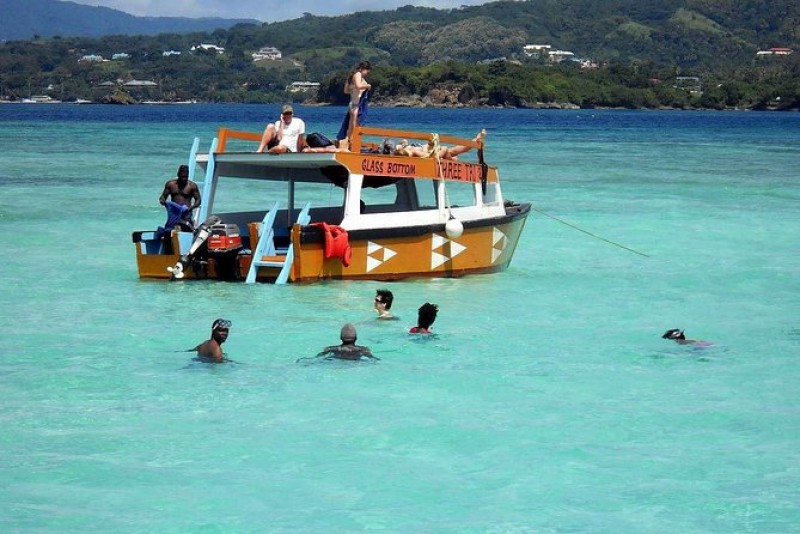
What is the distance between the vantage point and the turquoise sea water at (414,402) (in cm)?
927

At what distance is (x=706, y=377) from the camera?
12.8 meters

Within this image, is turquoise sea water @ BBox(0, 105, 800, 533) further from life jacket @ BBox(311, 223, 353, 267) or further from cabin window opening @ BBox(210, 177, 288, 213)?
cabin window opening @ BBox(210, 177, 288, 213)

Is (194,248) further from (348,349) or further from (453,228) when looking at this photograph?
(348,349)

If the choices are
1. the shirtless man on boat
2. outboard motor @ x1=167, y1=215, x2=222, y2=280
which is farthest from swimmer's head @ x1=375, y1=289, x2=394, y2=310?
the shirtless man on boat

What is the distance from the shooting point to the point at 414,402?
38.8 feet

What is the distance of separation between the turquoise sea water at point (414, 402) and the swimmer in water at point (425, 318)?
199 mm

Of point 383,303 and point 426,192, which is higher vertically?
point 426,192

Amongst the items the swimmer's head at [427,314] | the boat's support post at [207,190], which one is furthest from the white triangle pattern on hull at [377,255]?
the swimmer's head at [427,314]

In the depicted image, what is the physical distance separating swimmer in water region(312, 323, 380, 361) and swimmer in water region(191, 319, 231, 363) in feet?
3.16

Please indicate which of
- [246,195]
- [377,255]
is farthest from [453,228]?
[246,195]

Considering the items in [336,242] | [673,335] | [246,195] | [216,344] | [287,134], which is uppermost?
[287,134]

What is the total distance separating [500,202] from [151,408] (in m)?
8.52

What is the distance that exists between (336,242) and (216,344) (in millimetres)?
3825

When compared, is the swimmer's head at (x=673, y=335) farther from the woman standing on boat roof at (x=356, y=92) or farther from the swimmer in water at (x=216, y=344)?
the woman standing on boat roof at (x=356, y=92)
